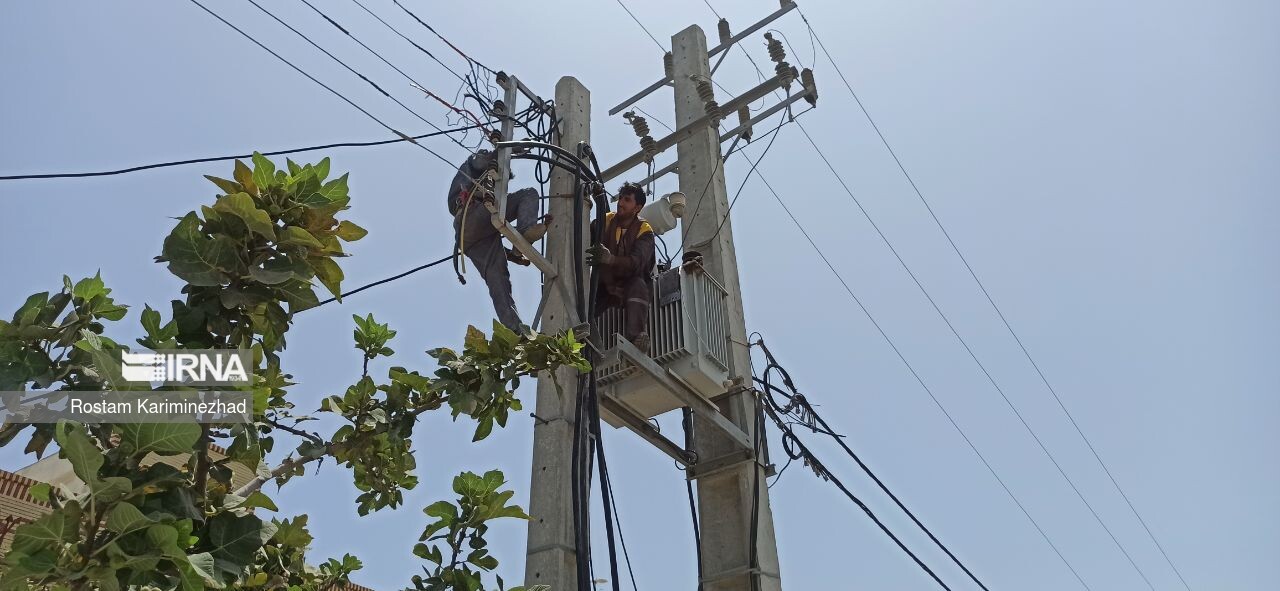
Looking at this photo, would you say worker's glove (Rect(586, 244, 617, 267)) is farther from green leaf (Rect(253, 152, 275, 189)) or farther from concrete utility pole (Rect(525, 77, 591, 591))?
green leaf (Rect(253, 152, 275, 189))

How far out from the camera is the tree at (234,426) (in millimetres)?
1898

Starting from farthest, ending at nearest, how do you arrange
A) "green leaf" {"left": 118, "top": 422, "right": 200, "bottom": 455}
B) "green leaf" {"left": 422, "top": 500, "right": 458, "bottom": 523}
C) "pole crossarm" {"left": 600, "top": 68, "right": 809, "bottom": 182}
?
"pole crossarm" {"left": 600, "top": 68, "right": 809, "bottom": 182}, "green leaf" {"left": 422, "top": 500, "right": 458, "bottom": 523}, "green leaf" {"left": 118, "top": 422, "right": 200, "bottom": 455}

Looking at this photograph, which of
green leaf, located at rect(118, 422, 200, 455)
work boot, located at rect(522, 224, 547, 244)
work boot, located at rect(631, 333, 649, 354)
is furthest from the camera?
work boot, located at rect(631, 333, 649, 354)

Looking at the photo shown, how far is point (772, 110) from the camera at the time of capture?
8398 millimetres

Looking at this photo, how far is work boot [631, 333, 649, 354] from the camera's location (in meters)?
6.18

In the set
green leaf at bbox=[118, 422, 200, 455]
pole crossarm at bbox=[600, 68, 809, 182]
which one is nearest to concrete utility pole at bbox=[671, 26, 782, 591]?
pole crossarm at bbox=[600, 68, 809, 182]

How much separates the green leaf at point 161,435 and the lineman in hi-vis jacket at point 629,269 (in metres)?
4.18

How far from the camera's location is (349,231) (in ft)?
8.21

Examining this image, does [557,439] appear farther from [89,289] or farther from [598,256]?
[89,289]

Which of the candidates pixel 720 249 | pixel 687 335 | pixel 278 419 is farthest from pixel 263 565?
pixel 720 249

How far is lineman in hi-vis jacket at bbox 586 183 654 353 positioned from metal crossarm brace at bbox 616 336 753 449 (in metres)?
0.29

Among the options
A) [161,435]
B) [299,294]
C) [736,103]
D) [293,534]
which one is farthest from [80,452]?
[736,103]

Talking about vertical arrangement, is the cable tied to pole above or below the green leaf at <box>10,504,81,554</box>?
above

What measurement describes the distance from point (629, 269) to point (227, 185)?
4.10 m
